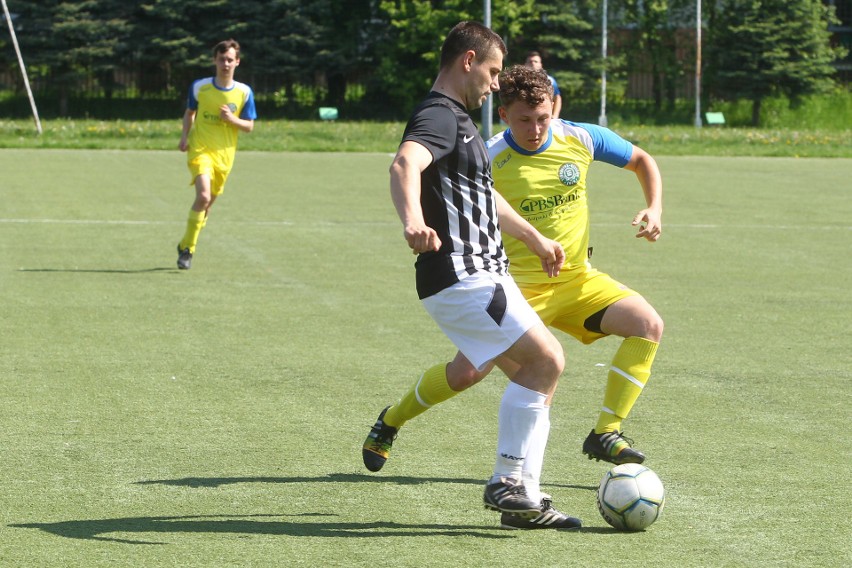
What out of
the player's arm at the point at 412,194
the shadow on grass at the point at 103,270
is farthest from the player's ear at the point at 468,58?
the shadow on grass at the point at 103,270

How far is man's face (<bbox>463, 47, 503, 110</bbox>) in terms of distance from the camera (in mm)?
5020

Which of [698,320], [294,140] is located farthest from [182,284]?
[294,140]

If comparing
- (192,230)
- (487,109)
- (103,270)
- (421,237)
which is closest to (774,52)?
(487,109)

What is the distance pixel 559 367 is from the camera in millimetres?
5035

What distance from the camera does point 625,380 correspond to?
6.01 meters

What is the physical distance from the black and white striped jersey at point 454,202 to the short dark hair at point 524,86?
0.83m

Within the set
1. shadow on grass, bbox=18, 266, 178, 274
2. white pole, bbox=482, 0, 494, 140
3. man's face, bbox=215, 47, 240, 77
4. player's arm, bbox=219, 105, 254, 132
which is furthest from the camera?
white pole, bbox=482, 0, 494, 140

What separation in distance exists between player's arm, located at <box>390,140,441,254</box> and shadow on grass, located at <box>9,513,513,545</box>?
3.68 feet

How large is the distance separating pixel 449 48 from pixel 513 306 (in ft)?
3.29

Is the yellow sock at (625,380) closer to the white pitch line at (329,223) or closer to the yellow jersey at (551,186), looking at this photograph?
the yellow jersey at (551,186)

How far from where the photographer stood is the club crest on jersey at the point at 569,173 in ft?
21.0

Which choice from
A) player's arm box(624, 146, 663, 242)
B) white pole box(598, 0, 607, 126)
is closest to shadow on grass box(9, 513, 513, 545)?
player's arm box(624, 146, 663, 242)

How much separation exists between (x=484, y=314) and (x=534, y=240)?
399 mm

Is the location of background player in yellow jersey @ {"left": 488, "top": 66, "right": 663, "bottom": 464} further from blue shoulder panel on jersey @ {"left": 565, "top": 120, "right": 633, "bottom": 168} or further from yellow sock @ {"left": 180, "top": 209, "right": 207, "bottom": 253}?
yellow sock @ {"left": 180, "top": 209, "right": 207, "bottom": 253}
